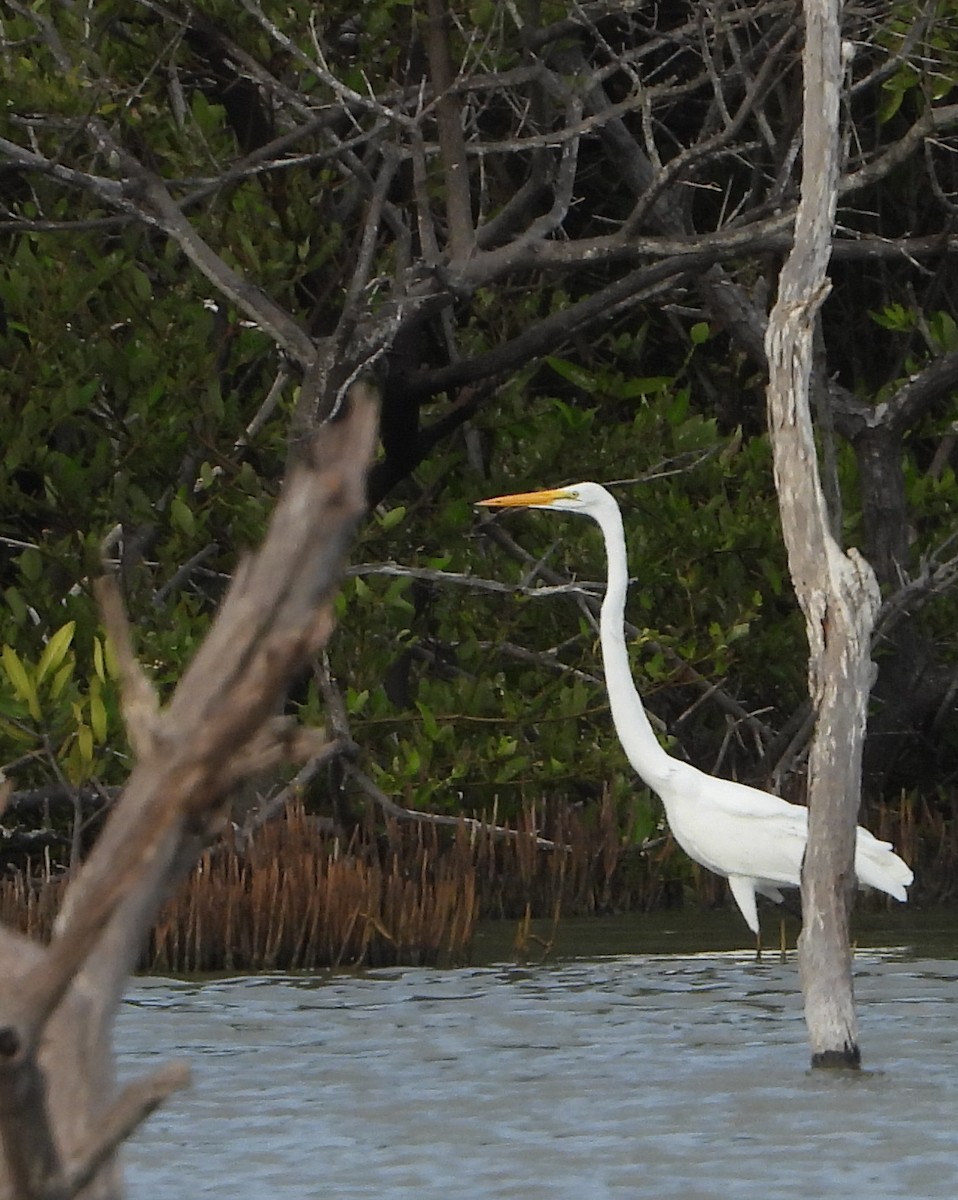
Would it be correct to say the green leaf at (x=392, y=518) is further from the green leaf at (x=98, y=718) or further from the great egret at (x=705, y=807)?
the green leaf at (x=98, y=718)

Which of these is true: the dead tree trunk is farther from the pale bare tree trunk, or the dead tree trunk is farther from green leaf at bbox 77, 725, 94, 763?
green leaf at bbox 77, 725, 94, 763

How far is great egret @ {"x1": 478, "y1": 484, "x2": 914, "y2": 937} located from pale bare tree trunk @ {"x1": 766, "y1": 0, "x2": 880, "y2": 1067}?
2240 millimetres

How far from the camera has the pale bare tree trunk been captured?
5.36 meters

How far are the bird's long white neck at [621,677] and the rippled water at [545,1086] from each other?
0.70 metres

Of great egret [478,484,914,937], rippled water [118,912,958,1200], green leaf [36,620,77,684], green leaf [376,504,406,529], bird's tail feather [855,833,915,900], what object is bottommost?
rippled water [118,912,958,1200]

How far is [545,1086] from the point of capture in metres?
5.97

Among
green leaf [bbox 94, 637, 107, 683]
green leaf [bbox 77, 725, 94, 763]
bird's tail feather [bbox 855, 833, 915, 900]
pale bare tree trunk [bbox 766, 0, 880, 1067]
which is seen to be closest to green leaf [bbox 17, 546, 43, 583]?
green leaf [bbox 94, 637, 107, 683]

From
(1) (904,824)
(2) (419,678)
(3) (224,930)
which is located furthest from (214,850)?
(1) (904,824)

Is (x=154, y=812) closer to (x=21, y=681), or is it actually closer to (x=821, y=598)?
(x=821, y=598)

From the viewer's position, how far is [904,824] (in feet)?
31.9

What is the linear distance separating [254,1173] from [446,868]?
3.65m

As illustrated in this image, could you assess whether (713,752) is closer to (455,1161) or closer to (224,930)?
(224,930)

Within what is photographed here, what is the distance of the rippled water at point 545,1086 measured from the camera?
504cm

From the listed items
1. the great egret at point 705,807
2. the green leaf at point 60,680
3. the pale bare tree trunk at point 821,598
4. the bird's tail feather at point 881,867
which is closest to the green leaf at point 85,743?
the green leaf at point 60,680
